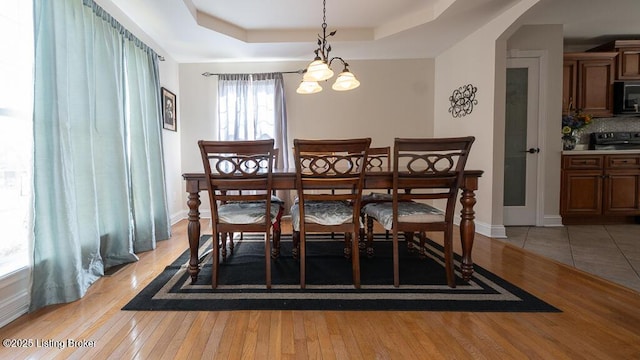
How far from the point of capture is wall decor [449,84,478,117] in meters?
3.29

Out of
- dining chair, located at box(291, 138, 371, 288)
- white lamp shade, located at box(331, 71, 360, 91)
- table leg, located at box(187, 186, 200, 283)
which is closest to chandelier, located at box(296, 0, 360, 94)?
white lamp shade, located at box(331, 71, 360, 91)

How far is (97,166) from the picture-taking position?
2.15 m

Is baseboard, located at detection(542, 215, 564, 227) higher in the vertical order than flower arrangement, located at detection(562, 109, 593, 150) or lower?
lower

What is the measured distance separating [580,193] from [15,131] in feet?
17.9

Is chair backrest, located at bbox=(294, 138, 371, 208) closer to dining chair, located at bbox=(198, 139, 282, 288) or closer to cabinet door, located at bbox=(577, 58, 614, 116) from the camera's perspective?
dining chair, located at bbox=(198, 139, 282, 288)

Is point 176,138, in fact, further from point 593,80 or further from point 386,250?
point 593,80

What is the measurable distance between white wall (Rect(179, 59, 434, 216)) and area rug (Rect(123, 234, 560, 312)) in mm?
2217

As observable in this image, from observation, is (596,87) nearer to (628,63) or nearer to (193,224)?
(628,63)

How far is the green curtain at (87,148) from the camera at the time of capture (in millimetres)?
1581

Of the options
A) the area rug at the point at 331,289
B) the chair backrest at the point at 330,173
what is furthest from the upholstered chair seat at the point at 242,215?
the area rug at the point at 331,289

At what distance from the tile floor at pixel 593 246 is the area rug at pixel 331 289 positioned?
91 centimetres

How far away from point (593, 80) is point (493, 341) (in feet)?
14.1

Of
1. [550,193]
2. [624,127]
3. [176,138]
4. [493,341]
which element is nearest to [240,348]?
[493,341]

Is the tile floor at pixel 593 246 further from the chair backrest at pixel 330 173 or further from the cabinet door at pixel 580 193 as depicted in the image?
the chair backrest at pixel 330 173
